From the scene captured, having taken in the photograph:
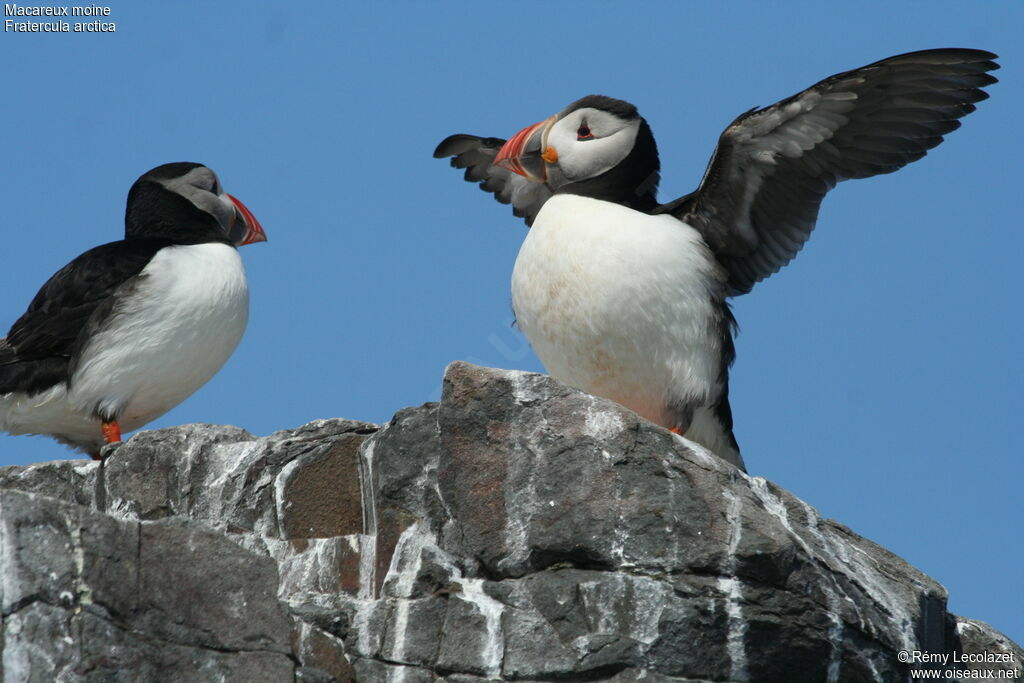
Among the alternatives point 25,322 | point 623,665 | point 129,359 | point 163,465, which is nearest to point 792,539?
point 623,665

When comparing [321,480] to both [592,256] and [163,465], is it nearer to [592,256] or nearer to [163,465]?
[163,465]

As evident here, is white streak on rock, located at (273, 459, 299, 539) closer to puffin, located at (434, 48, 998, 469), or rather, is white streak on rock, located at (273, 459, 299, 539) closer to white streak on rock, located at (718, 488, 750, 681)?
puffin, located at (434, 48, 998, 469)

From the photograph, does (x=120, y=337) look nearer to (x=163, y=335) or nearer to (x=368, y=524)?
(x=163, y=335)

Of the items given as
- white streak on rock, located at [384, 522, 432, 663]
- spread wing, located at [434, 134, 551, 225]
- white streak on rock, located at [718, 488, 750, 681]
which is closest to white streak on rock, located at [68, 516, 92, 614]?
white streak on rock, located at [384, 522, 432, 663]

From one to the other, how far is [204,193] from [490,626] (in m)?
4.19

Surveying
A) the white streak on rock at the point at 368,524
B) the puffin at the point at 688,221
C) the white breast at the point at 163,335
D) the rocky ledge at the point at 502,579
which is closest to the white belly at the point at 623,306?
the puffin at the point at 688,221

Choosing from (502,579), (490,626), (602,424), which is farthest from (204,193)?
(490,626)

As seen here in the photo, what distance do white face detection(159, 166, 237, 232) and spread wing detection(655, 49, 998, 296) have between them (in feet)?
8.83

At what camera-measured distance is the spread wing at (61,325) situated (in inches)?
337

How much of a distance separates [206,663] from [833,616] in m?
2.33

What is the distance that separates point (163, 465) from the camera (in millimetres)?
7652

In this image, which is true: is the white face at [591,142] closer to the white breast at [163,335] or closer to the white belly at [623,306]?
the white belly at [623,306]

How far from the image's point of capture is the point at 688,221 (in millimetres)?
8164

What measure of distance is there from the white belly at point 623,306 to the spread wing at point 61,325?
2329 mm
